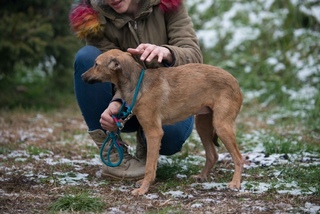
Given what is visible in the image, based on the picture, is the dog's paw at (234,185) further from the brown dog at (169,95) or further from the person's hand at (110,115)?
the person's hand at (110,115)

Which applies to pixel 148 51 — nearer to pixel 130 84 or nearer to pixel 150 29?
pixel 130 84

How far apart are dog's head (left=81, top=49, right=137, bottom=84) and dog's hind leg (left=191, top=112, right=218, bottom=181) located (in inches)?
33.5

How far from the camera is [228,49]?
11109 mm

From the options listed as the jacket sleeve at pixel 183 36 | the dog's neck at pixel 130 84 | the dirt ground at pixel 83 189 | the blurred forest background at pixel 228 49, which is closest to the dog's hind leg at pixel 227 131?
the dirt ground at pixel 83 189

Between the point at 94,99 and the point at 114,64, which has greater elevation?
the point at 114,64

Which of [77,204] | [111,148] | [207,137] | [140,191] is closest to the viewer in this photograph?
[77,204]

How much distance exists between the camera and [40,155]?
552cm

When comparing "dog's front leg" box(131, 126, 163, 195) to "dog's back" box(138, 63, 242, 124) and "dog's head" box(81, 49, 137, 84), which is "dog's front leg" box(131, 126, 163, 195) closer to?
"dog's back" box(138, 63, 242, 124)

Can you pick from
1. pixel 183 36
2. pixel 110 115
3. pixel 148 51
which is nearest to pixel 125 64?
pixel 148 51

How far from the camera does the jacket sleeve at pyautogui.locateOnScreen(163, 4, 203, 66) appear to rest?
4.54 meters

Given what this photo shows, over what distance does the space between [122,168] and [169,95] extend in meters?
0.78

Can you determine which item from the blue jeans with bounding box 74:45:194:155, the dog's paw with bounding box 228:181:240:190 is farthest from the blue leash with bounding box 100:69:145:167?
the dog's paw with bounding box 228:181:240:190

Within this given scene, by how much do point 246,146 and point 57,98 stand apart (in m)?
4.28

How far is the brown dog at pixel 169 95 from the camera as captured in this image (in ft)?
13.7
